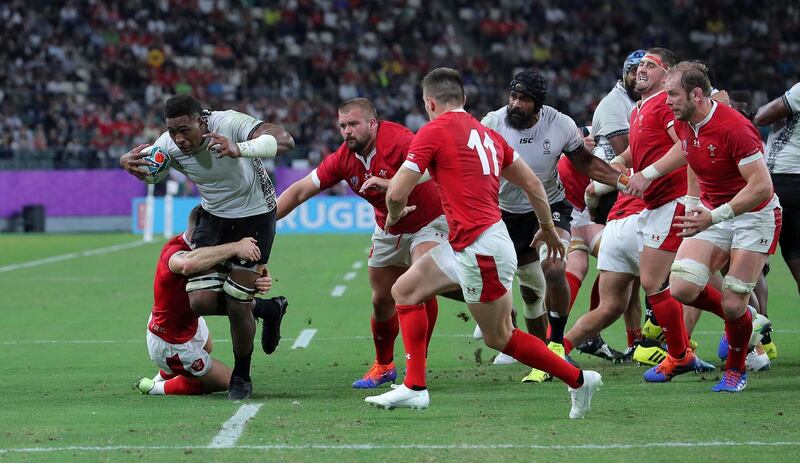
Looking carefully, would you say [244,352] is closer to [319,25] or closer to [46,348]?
[46,348]

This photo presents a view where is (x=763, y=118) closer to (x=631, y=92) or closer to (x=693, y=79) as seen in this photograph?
(x=631, y=92)

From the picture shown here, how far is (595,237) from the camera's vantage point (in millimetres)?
11031

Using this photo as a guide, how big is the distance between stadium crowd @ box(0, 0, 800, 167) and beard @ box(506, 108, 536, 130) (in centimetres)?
2677

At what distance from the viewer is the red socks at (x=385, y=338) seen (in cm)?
916

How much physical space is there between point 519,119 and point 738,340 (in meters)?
2.31

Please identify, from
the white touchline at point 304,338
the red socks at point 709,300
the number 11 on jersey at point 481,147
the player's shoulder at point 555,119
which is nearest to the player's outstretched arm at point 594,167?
the player's shoulder at point 555,119

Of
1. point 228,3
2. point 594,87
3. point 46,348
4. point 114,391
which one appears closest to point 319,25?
point 228,3

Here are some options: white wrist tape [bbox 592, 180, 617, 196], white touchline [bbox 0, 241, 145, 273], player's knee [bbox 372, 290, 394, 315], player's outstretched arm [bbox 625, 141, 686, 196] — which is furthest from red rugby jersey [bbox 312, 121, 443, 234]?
white touchline [bbox 0, 241, 145, 273]

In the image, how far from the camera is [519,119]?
9.38 m

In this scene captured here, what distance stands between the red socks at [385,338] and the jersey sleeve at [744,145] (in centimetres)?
275

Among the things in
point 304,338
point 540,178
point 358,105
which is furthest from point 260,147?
point 304,338

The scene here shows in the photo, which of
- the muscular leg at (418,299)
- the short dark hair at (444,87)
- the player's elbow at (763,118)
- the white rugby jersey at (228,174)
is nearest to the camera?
the short dark hair at (444,87)

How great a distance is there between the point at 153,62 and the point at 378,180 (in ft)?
105

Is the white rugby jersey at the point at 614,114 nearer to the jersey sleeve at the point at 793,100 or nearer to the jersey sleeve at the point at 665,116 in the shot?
the jersey sleeve at the point at 665,116
